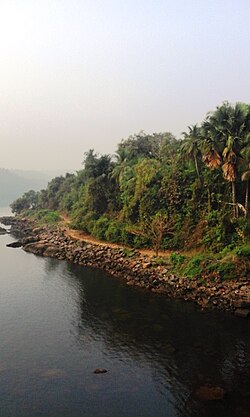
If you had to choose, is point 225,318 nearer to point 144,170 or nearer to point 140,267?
point 140,267

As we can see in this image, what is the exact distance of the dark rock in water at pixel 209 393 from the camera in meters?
20.8

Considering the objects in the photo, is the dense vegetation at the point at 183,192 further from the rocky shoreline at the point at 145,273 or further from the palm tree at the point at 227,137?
the rocky shoreline at the point at 145,273

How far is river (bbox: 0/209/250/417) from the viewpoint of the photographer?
20.2m

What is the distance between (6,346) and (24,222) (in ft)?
268

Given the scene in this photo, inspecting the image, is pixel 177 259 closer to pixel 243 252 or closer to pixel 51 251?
pixel 243 252

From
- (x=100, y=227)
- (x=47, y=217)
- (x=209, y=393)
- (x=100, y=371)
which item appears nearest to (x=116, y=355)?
(x=100, y=371)

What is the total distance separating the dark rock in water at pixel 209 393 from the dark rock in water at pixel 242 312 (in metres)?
11.2

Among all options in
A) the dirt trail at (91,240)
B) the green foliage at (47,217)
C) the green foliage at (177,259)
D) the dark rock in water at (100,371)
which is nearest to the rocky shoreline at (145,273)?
the green foliage at (177,259)

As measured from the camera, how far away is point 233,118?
45.4m

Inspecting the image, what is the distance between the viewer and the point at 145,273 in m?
42.4

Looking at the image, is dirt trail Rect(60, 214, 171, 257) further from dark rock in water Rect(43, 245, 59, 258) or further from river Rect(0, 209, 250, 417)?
river Rect(0, 209, 250, 417)

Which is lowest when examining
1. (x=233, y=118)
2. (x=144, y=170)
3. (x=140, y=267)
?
(x=140, y=267)

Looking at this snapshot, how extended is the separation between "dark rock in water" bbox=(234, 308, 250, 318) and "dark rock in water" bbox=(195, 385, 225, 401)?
11.2 meters

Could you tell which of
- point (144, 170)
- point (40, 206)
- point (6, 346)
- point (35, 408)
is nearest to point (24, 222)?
point (40, 206)
